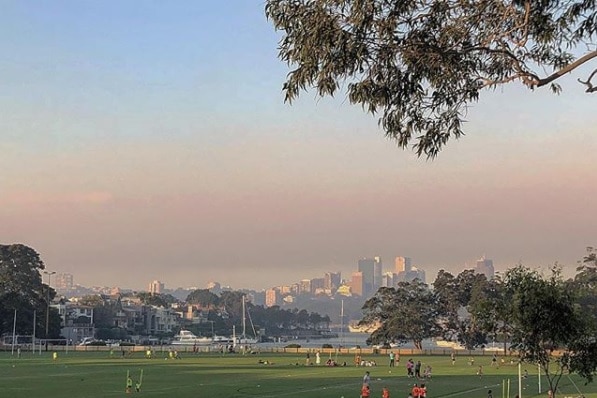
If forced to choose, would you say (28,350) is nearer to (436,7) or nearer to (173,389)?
(173,389)

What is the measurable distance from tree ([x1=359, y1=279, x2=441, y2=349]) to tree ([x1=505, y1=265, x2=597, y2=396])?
8911cm

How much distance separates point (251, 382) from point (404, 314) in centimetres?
6277

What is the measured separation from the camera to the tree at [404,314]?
113938mm

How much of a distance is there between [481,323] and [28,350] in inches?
3868

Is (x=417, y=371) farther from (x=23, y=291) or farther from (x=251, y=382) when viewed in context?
(x=23, y=291)

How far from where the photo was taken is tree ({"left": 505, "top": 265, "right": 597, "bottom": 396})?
2456 centimetres

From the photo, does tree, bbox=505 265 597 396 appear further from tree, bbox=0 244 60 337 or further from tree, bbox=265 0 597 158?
tree, bbox=0 244 60 337

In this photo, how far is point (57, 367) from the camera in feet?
240

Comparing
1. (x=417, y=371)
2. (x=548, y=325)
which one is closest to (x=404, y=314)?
(x=417, y=371)

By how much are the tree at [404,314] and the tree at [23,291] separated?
4811 centimetres

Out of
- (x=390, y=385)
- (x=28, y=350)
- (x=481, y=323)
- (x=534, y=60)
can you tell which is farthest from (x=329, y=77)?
(x=28, y=350)

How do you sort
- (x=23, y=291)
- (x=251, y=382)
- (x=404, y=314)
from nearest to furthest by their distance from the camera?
(x=251, y=382), (x=404, y=314), (x=23, y=291)

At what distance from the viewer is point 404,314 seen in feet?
375

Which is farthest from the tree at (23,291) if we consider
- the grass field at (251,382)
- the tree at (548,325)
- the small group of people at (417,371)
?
the tree at (548,325)
